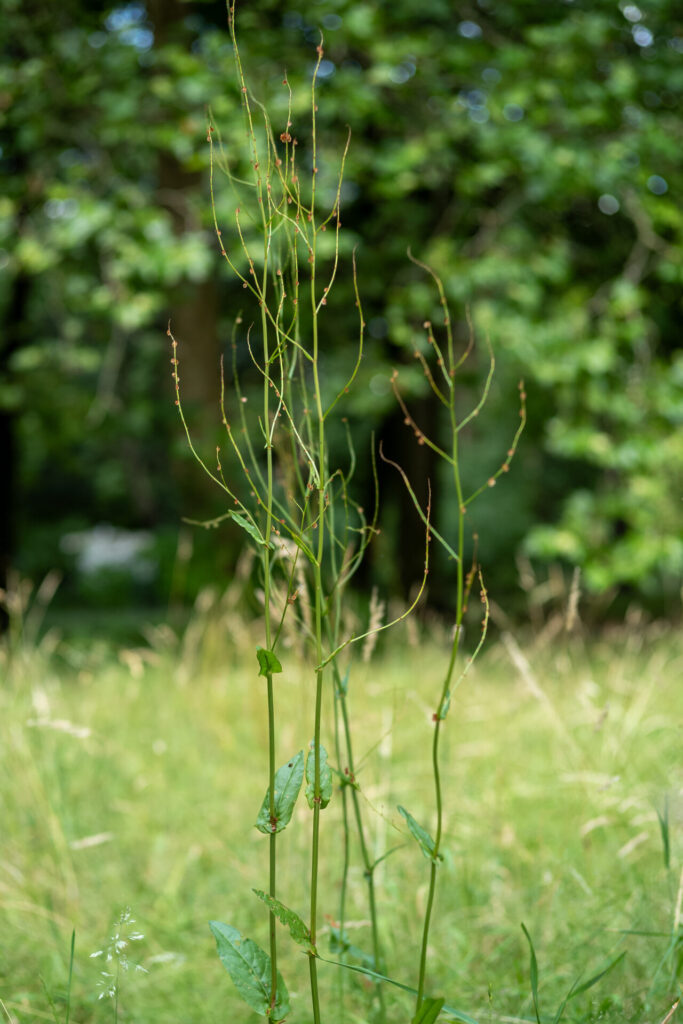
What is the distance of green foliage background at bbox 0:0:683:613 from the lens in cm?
478

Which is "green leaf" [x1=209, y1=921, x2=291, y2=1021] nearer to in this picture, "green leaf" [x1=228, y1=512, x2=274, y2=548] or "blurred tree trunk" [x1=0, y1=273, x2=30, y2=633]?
"green leaf" [x1=228, y1=512, x2=274, y2=548]

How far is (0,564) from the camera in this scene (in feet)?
23.5

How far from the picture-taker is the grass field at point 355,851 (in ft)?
5.70

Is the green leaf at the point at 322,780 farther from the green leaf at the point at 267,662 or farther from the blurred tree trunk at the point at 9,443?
the blurred tree trunk at the point at 9,443

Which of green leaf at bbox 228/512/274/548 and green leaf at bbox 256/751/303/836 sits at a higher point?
green leaf at bbox 228/512/274/548

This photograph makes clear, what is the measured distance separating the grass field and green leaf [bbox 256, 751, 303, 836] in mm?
151

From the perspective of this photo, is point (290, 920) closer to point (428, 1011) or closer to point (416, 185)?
point (428, 1011)

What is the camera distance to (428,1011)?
1.15 meters

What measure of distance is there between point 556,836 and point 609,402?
11.2ft

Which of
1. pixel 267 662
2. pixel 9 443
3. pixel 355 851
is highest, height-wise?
pixel 267 662

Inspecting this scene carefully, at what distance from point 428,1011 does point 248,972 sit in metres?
0.25

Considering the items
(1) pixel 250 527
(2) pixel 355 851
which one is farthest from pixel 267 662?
(2) pixel 355 851

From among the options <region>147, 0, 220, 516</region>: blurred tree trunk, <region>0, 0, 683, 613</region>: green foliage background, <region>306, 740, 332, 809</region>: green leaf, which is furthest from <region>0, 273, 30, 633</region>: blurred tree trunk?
<region>306, 740, 332, 809</region>: green leaf

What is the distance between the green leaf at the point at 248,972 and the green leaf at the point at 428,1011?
18 cm
